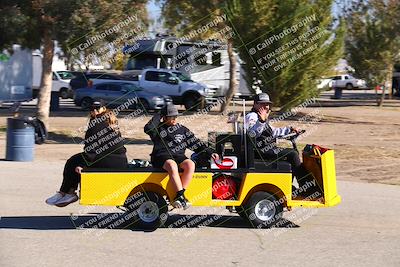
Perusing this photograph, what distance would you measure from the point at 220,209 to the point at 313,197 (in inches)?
75.6

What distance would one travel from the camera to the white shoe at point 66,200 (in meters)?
9.49

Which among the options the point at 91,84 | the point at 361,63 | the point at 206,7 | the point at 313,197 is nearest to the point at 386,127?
the point at 206,7

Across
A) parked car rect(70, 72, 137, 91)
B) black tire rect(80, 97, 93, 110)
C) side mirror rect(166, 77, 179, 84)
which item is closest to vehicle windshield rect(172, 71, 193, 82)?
side mirror rect(166, 77, 179, 84)

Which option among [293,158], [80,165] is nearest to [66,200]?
[80,165]

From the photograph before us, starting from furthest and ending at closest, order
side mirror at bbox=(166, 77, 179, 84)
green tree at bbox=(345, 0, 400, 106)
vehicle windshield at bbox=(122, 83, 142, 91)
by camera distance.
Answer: green tree at bbox=(345, 0, 400, 106)
side mirror at bbox=(166, 77, 179, 84)
vehicle windshield at bbox=(122, 83, 142, 91)

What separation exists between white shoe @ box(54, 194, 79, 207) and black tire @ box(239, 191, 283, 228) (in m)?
2.23

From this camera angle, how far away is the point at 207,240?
29.3 feet

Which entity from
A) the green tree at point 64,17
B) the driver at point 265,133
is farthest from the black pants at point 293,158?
the green tree at point 64,17

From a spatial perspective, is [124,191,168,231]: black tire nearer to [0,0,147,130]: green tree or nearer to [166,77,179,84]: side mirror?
[0,0,147,130]: green tree

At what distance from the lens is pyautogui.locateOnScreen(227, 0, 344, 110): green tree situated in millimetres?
23484

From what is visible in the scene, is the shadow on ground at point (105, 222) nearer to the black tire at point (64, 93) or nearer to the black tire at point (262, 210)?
the black tire at point (262, 210)

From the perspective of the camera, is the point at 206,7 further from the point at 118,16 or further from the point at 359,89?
the point at 359,89

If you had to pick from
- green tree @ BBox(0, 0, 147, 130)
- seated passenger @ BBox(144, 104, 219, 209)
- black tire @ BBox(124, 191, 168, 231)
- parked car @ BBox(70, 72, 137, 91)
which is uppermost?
green tree @ BBox(0, 0, 147, 130)

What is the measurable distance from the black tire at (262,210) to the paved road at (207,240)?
5.7 inches
